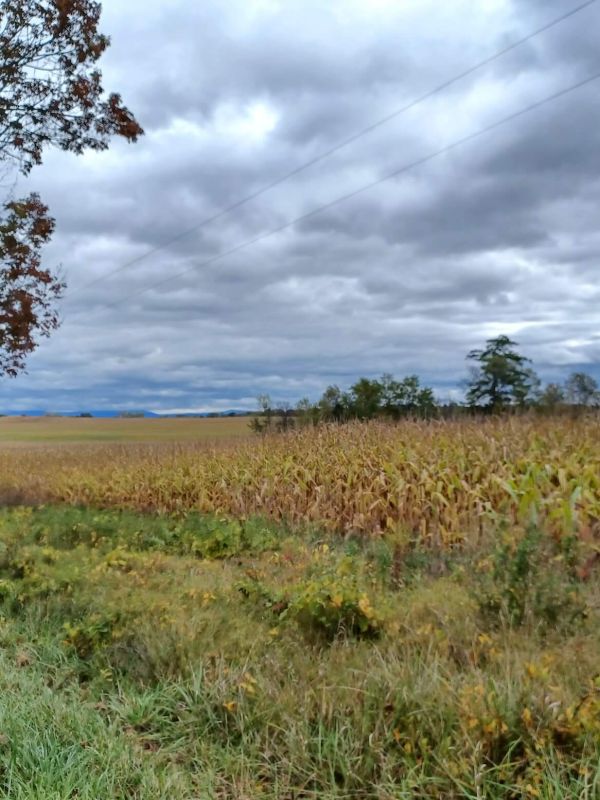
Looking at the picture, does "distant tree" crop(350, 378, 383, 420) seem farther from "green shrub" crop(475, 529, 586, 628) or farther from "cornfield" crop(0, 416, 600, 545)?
"green shrub" crop(475, 529, 586, 628)

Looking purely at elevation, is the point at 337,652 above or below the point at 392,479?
below

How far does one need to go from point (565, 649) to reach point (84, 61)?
13904 millimetres

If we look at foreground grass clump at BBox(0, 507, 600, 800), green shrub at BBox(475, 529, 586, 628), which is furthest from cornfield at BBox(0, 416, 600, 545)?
foreground grass clump at BBox(0, 507, 600, 800)

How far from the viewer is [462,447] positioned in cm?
891

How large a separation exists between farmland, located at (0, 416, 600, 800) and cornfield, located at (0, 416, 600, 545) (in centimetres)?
6

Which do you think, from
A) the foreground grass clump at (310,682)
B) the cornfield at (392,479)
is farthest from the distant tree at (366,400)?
the foreground grass clump at (310,682)

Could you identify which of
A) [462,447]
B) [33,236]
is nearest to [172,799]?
[462,447]

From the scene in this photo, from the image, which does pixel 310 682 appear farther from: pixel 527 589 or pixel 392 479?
pixel 392 479

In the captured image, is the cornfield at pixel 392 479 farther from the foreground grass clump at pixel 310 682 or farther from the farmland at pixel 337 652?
the foreground grass clump at pixel 310 682

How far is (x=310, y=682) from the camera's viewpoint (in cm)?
371

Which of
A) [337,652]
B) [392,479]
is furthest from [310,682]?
[392,479]

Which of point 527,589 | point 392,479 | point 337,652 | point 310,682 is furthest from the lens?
point 392,479

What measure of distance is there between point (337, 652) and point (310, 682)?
14.6 inches

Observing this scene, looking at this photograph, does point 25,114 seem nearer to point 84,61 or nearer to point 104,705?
point 84,61
